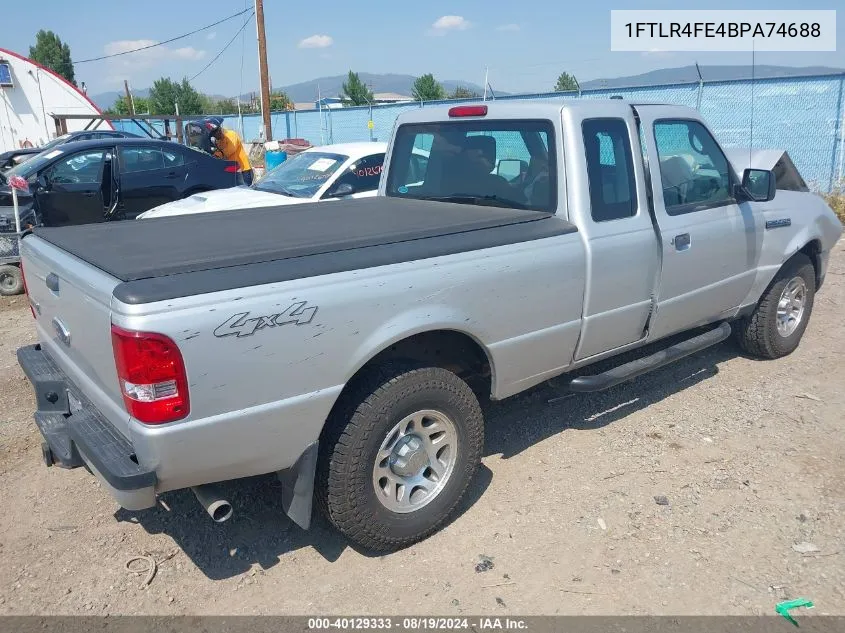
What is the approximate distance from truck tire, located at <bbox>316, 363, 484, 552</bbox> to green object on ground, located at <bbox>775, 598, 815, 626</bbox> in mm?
1444

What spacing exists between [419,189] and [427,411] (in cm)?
208

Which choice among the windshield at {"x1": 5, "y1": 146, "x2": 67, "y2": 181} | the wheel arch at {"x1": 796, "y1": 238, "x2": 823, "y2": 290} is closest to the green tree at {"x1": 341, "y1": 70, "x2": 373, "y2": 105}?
the windshield at {"x1": 5, "y1": 146, "x2": 67, "y2": 181}

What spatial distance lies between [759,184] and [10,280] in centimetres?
800

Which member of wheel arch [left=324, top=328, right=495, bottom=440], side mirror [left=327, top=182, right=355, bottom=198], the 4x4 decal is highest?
side mirror [left=327, top=182, right=355, bottom=198]

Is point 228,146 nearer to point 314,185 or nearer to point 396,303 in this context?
point 314,185

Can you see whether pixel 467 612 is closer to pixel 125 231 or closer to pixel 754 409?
pixel 125 231

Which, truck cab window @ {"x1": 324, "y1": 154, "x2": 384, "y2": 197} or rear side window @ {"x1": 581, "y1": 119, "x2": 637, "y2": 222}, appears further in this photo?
truck cab window @ {"x1": 324, "y1": 154, "x2": 384, "y2": 197}

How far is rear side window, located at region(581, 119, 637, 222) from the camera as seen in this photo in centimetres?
382

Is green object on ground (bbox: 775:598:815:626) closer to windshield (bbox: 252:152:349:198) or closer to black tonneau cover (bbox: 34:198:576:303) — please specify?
black tonneau cover (bbox: 34:198:576:303)

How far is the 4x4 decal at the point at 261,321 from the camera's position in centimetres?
243

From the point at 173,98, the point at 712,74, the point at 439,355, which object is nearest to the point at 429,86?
the point at 173,98

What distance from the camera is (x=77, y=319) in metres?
2.79

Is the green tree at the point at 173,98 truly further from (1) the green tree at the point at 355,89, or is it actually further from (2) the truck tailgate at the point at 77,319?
(2) the truck tailgate at the point at 77,319

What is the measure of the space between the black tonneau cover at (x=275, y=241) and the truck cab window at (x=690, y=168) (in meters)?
1.05
